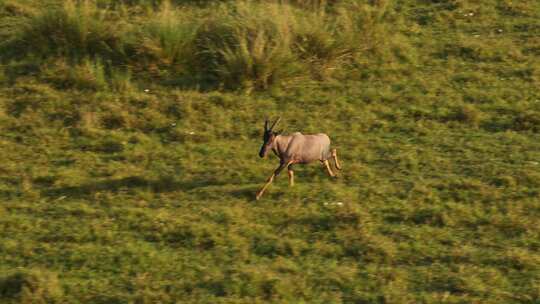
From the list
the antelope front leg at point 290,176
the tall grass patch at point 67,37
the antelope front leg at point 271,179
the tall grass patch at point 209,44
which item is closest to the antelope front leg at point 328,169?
the antelope front leg at point 290,176

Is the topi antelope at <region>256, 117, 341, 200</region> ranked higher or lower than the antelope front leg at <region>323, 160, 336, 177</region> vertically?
higher

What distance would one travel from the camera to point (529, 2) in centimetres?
1284

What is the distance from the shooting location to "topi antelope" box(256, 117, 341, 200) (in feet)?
26.4

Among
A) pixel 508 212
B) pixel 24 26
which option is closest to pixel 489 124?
pixel 508 212

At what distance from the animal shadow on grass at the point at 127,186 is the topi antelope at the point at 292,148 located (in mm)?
734

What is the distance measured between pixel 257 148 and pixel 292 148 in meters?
1.19

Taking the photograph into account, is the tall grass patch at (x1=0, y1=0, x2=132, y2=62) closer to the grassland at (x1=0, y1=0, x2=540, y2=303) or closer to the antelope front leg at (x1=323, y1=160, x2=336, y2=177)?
the grassland at (x1=0, y1=0, x2=540, y2=303)

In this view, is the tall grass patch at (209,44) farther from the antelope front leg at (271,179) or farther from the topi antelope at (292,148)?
the antelope front leg at (271,179)

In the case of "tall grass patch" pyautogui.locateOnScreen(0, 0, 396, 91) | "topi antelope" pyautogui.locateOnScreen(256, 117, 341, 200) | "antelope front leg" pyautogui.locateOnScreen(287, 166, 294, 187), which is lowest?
"antelope front leg" pyautogui.locateOnScreen(287, 166, 294, 187)

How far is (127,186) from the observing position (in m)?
8.44

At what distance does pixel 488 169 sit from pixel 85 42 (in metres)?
5.75

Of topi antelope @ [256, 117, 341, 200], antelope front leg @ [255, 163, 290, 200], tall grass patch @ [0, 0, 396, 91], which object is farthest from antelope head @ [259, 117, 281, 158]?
tall grass patch @ [0, 0, 396, 91]

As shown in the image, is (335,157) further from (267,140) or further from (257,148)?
(257,148)

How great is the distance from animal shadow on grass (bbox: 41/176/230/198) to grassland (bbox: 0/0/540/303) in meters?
0.02
